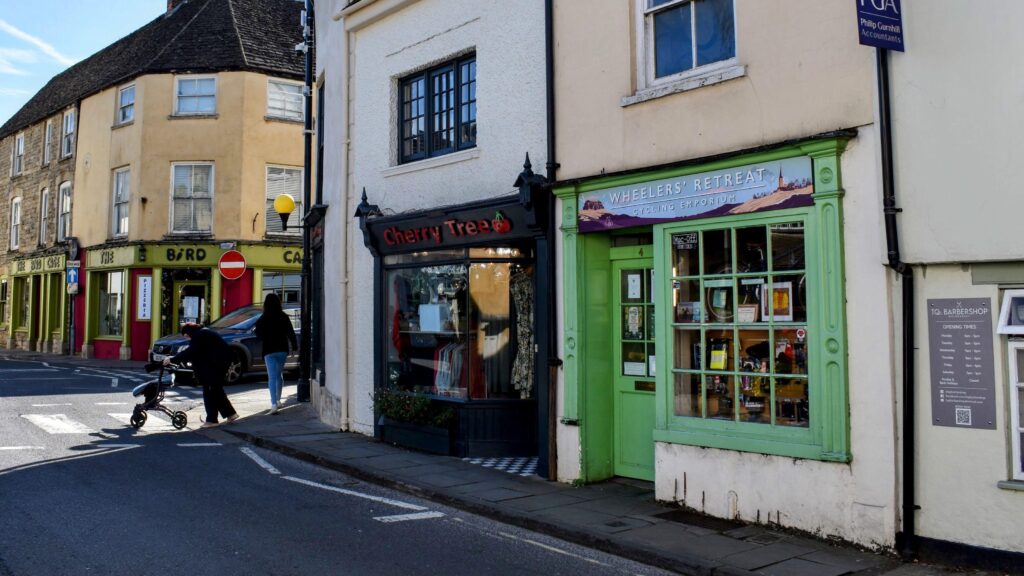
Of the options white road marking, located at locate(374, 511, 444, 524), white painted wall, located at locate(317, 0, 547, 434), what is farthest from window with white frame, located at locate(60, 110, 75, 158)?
white road marking, located at locate(374, 511, 444, 524)

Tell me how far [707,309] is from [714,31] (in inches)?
97.0

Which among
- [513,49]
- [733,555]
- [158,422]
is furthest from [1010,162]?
[158,422]

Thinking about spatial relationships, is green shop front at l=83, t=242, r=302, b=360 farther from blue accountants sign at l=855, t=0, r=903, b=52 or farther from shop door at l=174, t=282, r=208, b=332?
blue accountants sign at l=855, t=0, r=903, b=52

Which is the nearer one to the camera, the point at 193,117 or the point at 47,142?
the point at 193,117

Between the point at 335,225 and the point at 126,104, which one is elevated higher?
the point at 126,104

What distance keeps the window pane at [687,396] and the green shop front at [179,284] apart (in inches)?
818

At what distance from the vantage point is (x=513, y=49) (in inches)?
384

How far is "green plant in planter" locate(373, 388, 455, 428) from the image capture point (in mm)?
10297

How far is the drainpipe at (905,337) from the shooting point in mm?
5992

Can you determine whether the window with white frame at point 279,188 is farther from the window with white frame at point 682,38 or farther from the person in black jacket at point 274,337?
the window with white frame at point 682,38

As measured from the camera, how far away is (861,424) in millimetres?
6293

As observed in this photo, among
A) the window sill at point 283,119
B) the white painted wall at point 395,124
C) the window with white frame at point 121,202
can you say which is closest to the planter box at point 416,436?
the white painted wall at point 395,124

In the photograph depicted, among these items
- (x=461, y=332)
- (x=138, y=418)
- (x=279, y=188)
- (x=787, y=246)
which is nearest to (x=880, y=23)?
(x=787, y=246)

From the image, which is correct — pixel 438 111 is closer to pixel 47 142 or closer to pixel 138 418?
pixel 138 418
